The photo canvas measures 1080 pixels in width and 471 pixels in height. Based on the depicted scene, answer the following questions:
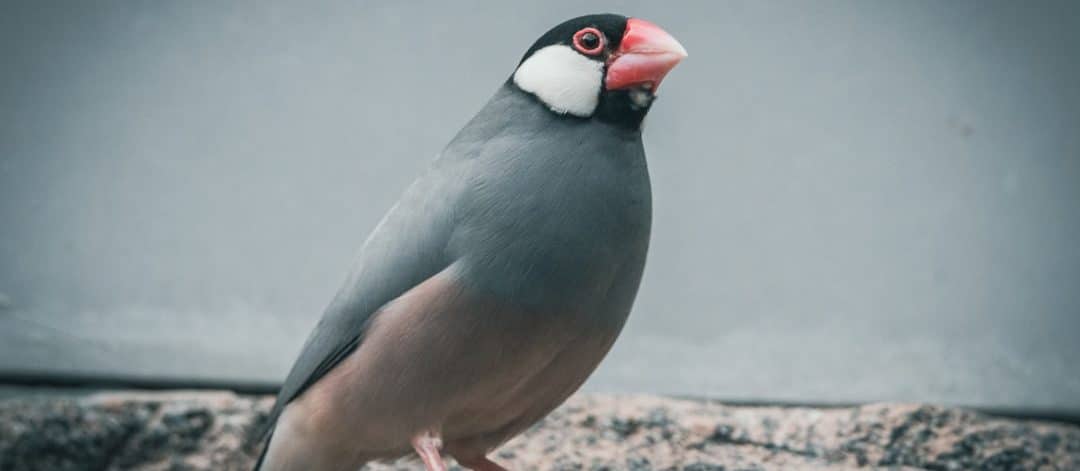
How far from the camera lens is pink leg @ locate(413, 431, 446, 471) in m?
2.73

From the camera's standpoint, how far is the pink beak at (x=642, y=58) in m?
2.76

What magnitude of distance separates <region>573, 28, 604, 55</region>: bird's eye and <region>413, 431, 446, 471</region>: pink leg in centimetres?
105

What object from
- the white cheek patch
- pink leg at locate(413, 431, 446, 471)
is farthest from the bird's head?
pink leg at locate(413, 431, 446, 471)

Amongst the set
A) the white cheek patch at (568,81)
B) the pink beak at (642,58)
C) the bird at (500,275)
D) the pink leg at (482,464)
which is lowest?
the pink leg at (482,464)

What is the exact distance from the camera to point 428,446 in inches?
108

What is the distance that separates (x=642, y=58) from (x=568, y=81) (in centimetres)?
20

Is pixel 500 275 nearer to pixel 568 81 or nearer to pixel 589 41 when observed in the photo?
pixel 568 81

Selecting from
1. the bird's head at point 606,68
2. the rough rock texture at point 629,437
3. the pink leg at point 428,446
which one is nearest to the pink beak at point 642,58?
the bird's head at point 606,68

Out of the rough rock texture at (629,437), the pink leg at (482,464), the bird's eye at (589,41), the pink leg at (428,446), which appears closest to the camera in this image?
the pink leg at (428,446)

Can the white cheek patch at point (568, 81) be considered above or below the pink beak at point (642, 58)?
below

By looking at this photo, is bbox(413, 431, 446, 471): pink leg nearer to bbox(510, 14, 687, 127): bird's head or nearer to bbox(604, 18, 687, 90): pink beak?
bbox(510, 14, 687, 127): bird's head

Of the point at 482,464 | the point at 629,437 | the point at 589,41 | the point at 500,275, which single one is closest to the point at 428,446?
the point at 482,464

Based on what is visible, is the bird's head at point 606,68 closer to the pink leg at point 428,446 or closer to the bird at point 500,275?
the bird at point 500,275

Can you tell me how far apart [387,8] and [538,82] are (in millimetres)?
1713
